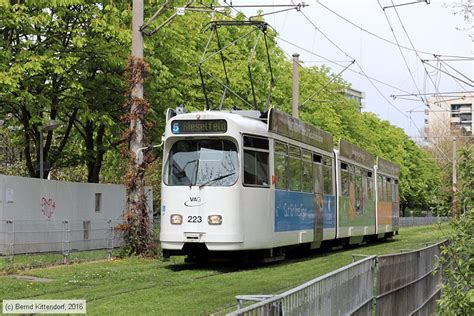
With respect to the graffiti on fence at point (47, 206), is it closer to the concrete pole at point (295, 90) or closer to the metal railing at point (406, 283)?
the concrete pole at point (295, 90)

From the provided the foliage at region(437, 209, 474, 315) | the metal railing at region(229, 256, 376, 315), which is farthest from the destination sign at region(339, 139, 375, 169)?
the foliage at region(437, 209, 474, 315)

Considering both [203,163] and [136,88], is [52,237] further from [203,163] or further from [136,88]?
[203,163]

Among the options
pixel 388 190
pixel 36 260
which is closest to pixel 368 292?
pixel 36 260

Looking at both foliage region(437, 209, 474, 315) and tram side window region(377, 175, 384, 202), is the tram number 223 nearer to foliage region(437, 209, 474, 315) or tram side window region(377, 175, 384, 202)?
foliage region(437, 209, 474, 315)

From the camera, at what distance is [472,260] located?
8734 mm

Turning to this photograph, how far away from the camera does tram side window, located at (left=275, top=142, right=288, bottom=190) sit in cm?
1834

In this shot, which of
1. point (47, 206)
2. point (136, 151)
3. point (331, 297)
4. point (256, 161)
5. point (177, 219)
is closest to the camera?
point (331, 297)

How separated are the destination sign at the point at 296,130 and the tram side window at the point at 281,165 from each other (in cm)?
34

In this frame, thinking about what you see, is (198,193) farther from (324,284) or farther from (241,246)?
(324,284)

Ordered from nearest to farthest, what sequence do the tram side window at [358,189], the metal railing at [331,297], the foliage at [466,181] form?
the metal railing at [331,297]
the foliage at [466,181]
the tram side window at [358,189]

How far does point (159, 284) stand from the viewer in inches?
544

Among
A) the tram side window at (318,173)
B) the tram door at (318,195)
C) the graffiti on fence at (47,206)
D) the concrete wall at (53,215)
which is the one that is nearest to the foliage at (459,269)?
the tram door at (318,195)

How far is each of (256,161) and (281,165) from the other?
142 cm

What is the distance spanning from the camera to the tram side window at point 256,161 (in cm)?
1703
